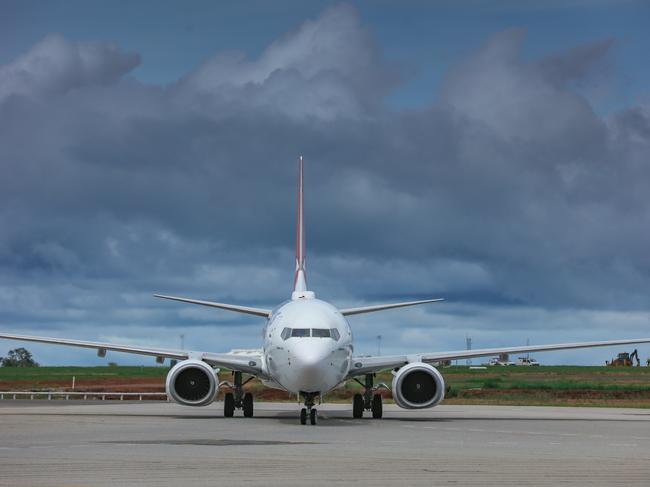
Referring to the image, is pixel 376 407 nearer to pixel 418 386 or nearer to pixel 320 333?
pixel 418 386

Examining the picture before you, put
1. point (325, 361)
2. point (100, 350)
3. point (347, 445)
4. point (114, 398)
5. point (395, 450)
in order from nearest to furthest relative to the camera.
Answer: point (395, 450) → point (347, 445) → point (325, 361) → point (100, 350) → point (114, 398)

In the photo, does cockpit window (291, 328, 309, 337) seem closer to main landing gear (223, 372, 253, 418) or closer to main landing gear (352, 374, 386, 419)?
main landing gear (352, 374, 386, 419)

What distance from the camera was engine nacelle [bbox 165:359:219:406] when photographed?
33906mm

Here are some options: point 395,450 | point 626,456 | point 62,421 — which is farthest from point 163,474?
point 62,421

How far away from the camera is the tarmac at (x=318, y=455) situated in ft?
44.4

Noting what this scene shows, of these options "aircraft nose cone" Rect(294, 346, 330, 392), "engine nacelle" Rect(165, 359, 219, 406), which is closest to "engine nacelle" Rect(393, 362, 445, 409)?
"aircraft nose cone" Rect(294, 346, 330, 392)

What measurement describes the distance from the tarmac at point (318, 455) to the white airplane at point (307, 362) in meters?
1.69

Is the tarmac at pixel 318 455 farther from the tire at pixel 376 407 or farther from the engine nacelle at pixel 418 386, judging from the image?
the tire at pixel 376 407

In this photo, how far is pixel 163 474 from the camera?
551 inches

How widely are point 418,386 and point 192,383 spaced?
714 centimetres

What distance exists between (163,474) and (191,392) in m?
20.6

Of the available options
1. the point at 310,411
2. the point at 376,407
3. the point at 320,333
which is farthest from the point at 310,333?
the point at 376,407

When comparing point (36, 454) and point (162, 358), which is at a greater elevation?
point (162, 358)

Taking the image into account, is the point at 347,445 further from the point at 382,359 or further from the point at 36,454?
the point at 382,359
